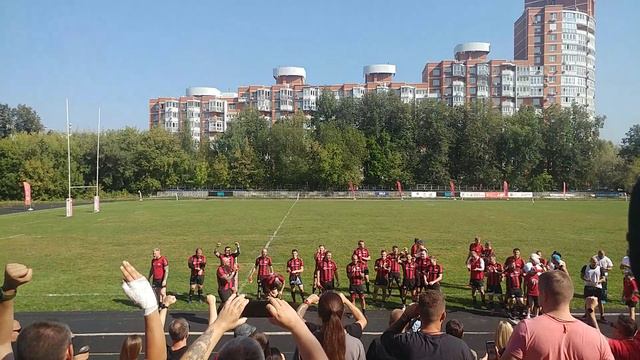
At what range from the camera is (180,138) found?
9675 centimetres

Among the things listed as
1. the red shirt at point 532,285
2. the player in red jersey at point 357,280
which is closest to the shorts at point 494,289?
the red shirt at point 532,285

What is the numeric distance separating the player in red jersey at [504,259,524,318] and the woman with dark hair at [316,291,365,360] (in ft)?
38.6

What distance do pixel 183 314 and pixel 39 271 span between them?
9.72 metres

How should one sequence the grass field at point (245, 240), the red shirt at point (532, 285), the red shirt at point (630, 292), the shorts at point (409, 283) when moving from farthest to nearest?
the grass field at point (245, 240), the shorts at point (409, 283), the red shirt at point (532, 285), the red shirt at point (630, 292)

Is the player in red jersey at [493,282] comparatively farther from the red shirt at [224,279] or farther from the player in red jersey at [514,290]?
the red shirt at [224,279]

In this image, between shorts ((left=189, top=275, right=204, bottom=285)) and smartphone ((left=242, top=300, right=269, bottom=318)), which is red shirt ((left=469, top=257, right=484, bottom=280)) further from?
smartphone ((left=242, top=300, right=269, bottom=318))

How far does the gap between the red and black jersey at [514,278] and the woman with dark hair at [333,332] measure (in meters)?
11.8

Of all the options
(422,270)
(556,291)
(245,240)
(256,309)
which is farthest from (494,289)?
(245,240)

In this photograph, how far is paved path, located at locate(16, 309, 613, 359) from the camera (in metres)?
11.3

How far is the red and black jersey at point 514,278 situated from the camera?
14.5 metres

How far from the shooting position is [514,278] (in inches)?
571

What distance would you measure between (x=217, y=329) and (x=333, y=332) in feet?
3.11

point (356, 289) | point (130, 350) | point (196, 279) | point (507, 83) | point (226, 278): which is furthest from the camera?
point (507, 83)

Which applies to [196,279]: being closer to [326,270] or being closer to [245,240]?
[326,270]
